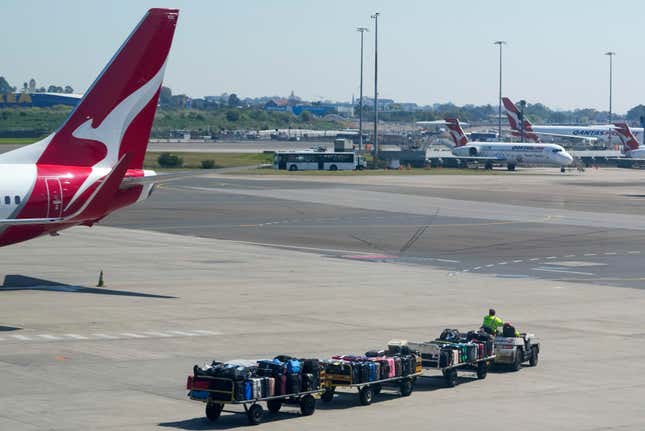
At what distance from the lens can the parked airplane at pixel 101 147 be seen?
47.9 m

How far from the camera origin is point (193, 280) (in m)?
55.3

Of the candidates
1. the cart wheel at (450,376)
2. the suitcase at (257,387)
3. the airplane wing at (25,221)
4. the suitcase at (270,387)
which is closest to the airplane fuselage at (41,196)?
the airplane wing at (25,221)

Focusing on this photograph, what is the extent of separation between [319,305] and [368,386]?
58.7 feet

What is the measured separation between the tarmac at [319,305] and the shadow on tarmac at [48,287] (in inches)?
6.9

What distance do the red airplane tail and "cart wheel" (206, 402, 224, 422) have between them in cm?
2357

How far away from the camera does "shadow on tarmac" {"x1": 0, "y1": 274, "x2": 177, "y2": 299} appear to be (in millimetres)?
49778

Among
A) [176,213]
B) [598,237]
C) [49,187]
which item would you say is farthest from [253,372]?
[176,213]

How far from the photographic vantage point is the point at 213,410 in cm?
2770

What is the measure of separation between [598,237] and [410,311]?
38.2 m

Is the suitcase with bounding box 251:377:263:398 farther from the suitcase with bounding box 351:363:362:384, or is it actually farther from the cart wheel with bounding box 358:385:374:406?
the cart wheel with bounding box 358:385:374:406

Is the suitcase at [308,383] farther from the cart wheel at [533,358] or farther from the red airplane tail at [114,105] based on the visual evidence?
the red airplane tail at [114,105]

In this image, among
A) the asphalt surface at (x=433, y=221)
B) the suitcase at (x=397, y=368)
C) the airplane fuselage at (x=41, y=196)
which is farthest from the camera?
the asphalt surface at (x=433, y=221)

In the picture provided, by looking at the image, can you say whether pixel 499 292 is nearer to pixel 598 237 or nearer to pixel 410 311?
pixel 410 311

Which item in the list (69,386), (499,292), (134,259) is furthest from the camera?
(134,259)
